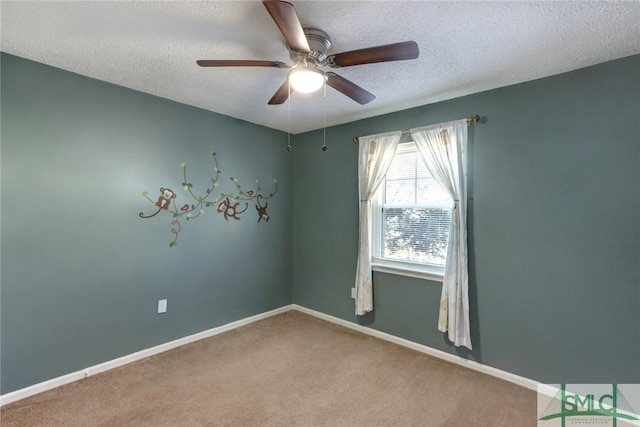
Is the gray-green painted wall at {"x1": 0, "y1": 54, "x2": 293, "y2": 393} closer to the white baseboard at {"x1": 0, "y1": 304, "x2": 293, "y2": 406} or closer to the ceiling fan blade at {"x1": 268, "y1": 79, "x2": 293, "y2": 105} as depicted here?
the white baseboard at {"x1": 0, "y1": 304, "x2": 293, "y2": 406}

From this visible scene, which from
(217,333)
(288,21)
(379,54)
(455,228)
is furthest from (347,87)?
(217,333)

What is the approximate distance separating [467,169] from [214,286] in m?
2.75

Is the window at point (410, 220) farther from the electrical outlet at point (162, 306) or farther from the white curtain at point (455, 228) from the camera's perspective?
the electrical outlet at point (162, 306)

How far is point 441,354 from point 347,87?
7.97 feet

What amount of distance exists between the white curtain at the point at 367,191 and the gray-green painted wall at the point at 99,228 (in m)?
1.35

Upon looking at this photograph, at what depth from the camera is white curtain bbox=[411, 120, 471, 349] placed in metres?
2.49

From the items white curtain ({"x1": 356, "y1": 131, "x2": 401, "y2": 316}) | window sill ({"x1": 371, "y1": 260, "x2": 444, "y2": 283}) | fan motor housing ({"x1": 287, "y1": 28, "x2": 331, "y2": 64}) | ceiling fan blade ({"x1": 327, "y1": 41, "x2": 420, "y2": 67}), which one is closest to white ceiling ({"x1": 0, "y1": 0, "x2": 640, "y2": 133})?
fan motor housing ({"x1": 287, "y1": 28, "x2": 331, "y2": 64})

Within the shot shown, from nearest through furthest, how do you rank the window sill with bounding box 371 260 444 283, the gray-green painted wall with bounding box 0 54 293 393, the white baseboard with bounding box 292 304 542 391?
the gray-green painted wall with bounding box 0 54 293 393 → the white baseboard with bounding box 292 304 542 391 → the window sill with bounding box 371 260 444 283

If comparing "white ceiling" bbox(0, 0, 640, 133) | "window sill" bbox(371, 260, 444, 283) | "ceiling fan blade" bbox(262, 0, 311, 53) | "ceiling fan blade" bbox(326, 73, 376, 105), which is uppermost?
"white ceiling" bbox(0, 0, 640, 133)

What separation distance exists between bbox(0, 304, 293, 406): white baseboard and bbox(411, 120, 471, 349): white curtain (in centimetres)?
216

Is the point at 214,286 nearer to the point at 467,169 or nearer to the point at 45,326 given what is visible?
the point at 45,326

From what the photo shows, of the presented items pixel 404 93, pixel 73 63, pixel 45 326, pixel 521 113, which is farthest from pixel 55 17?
pixel 521 113

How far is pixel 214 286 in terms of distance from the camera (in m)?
3.17

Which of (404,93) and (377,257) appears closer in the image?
(404,93)
